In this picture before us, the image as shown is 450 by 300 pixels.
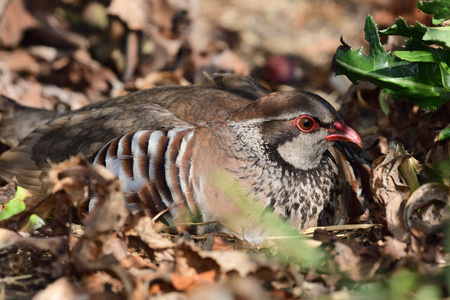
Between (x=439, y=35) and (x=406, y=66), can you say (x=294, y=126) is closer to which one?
(x=406, y=66)

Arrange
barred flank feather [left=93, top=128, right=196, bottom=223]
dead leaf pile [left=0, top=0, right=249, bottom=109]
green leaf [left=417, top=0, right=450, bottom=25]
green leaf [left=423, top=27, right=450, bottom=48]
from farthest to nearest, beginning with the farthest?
dead leaf pile [left=0, top=0, right=249, bottom=109]
barred flank feather [left=93, top=128, right=196, bottom=223]
green leaf [left=417, top=0, right=450, bottom=25]
green leaf [left=423, top=27, right=450, bottom=48]

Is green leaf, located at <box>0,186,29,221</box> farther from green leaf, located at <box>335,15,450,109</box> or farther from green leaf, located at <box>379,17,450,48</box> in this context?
green leaf, located at <box>379,17,450,48</box>

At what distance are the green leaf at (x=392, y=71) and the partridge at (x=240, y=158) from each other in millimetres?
337

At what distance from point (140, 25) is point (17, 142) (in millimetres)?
2273

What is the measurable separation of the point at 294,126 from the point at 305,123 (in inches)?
2.8

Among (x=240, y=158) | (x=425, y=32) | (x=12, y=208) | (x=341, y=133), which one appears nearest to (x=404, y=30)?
(x=425, y=32)

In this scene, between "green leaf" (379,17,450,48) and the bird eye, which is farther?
the bird eye

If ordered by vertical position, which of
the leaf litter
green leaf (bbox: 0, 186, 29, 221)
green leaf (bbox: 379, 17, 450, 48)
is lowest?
green leaf (bbox: 0, 186, 29, 221)

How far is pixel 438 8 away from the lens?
11.4 feet

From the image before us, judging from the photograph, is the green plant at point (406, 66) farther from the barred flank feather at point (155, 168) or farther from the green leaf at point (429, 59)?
the barred flank feather at point (155, 168)

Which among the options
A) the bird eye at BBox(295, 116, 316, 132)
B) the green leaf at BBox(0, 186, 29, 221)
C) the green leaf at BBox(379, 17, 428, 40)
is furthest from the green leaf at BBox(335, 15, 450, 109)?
the green leaf at BBox(0, 186, 29, 221)

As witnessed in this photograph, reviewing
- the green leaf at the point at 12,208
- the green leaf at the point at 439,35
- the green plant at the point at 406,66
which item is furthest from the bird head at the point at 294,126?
the green leaf at the point at 12,208

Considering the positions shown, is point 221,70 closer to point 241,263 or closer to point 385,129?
point 385,129

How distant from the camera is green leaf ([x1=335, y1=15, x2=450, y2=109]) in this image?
3.59 metres
